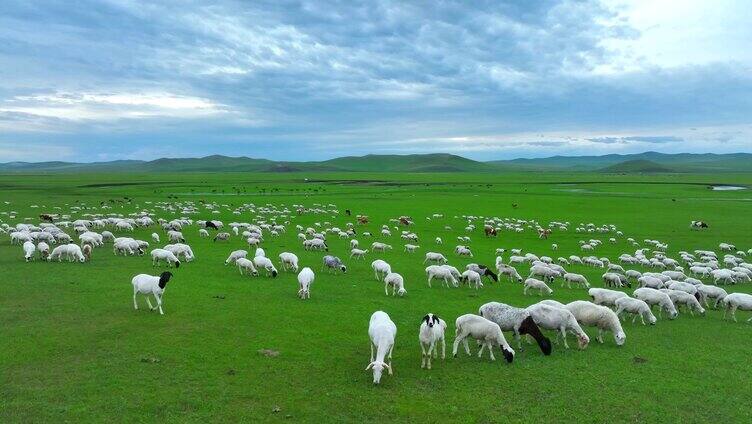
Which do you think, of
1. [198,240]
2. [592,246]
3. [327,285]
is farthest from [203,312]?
[592,246]

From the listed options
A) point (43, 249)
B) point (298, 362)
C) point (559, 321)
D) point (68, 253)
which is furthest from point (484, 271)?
point (43, 249)

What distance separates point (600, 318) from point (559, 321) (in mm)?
1548

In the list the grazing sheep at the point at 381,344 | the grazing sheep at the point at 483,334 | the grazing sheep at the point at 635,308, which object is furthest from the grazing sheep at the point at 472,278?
the grazing sheep at the point at 381,344

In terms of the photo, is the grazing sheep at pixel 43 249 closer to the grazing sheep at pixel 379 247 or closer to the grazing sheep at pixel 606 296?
the grazing sheep at pixel 379 247

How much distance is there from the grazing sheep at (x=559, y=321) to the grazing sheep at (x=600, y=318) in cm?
63

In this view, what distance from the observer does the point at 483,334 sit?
13.9 meters

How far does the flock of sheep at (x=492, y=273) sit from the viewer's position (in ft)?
46.6

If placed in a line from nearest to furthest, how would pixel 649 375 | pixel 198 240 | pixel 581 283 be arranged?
pixel 649 375 → pixel 581 283 → pixel 198 240

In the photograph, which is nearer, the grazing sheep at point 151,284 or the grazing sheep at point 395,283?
the grazing sheep at point 151,284

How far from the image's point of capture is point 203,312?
17.5 meters

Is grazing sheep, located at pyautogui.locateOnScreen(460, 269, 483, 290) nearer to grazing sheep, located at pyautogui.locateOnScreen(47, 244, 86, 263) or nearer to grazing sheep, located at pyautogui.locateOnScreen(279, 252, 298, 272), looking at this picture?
grazing sheep, located at pyautogui.locateOnScreen(279, 252, 298, 272)

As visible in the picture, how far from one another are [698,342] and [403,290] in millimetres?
10549

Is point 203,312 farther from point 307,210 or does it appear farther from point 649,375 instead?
point 307,210

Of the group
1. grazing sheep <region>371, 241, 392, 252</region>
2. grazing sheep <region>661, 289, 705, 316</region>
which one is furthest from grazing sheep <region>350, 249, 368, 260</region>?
grazing sheep <region>661, 289, 705, 316</region>
